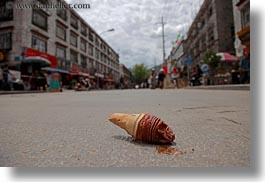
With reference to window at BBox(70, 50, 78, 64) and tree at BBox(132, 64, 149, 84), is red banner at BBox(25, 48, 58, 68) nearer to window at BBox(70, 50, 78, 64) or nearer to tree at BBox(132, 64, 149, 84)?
window at BBox(70, 50, 78, 64)

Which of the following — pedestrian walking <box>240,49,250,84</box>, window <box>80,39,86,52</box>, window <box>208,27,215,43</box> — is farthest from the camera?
window <box>80,39,86,52</box>

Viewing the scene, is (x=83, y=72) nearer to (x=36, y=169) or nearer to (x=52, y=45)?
(x=52, y=45)

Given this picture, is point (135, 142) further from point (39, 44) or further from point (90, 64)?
point (90, 64)

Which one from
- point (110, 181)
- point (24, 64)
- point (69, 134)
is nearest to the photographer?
point (110, 181)

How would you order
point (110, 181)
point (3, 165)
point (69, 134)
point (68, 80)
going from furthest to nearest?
1. point (68, 80)
2. point (69, 134)
3. point (3, 165)
4. point (110, 181)

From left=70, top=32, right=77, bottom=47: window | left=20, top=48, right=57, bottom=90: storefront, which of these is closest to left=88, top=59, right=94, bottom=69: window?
left=70, top=32, right=77, bottom=47: window

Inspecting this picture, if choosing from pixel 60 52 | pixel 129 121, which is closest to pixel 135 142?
pixel 129 121

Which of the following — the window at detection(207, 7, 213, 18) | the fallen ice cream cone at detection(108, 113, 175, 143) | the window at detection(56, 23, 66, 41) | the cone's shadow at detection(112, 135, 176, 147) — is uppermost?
the window at detection(207, 7, 213, 18)

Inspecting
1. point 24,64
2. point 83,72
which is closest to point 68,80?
point 83,72

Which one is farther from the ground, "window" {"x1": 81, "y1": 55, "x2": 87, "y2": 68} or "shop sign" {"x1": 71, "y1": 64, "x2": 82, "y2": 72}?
"window" {"x1": 81, "y1": 55, "x2": 87, "y2": 68}
